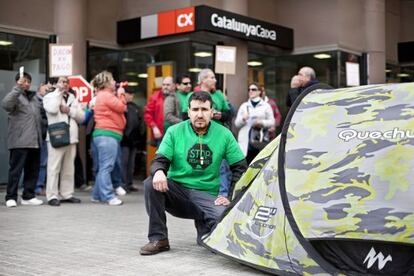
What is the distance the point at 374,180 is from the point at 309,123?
2.38 feet

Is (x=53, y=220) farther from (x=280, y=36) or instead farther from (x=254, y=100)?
(x=280, y=36)

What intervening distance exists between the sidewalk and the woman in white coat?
5.82ft

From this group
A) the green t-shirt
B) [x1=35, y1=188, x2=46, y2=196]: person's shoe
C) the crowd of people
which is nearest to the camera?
the green t-shirt

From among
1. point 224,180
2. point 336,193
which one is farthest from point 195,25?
point 336,193

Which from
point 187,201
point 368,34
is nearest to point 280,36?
point 368,34

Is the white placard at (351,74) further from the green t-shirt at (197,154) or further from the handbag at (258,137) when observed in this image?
the green t-shirt at (197,154)

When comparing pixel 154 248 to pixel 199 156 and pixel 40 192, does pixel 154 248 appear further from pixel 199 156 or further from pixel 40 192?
pixel 40 192

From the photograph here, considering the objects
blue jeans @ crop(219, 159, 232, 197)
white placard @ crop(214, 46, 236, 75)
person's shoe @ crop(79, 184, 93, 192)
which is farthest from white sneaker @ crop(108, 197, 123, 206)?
white placard @ crop(214, 46, 236, 75)

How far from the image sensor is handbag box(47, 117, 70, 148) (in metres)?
8.31

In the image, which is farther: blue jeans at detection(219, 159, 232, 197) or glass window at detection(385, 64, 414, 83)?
glass window at detection(385, 64, 414, 83)

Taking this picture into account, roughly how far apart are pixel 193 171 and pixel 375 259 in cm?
183

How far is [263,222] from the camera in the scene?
425cm

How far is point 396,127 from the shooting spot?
12.6 feet

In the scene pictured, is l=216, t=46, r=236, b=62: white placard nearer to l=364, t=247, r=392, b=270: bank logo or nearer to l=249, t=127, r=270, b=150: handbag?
l=249, t=127, r=270, b=150: handbag
